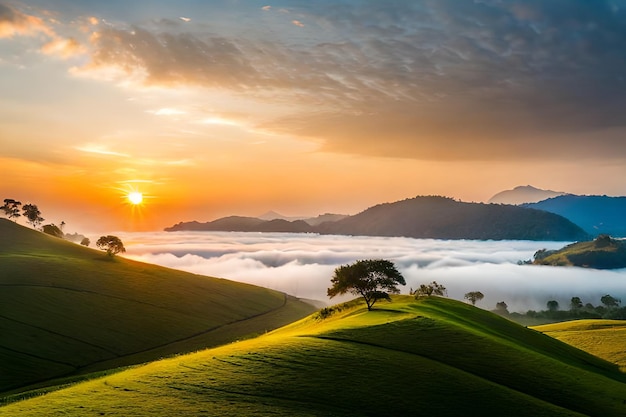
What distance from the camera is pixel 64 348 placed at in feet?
295

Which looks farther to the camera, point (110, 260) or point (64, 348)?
point (110, 260)

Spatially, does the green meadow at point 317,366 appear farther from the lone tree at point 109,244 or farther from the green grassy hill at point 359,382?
the lone tree at point 109,244

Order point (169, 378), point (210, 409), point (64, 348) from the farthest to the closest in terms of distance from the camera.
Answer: point (64, 348) < point (169, 378) < point (210, 409)

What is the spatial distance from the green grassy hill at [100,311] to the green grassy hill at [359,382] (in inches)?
1876

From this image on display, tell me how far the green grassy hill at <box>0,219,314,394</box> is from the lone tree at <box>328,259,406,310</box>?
43646 mm

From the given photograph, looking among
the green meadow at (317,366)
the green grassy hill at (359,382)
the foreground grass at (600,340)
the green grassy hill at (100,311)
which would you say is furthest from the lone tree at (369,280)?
the green grassy hill at (100,311)

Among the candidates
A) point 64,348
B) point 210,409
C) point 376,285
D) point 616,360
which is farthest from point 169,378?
point 616,360

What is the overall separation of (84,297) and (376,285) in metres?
84.3

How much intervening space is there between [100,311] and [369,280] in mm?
74179

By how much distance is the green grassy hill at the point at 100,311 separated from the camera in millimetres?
86562

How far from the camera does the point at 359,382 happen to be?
39531 millimetres

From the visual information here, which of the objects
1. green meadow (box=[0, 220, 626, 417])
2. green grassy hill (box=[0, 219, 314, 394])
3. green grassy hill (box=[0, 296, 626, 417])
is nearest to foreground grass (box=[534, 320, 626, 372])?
green meadow (box=[0, 220, 626, 417])

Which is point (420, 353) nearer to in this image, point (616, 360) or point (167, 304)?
A: point (616, 360)

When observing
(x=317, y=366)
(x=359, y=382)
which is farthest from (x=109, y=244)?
(x=359, y=382)
